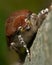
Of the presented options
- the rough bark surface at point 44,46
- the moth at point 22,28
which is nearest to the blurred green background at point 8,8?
the moth at point 22,28

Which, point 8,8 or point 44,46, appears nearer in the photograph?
point 44,46

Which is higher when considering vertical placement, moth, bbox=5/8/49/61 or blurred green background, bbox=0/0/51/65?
moth, bbox=5/8/49/61

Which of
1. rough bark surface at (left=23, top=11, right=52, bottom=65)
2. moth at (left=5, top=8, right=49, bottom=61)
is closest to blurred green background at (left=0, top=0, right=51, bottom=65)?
moth at (left=5, top=8, right=49, bottom=61)

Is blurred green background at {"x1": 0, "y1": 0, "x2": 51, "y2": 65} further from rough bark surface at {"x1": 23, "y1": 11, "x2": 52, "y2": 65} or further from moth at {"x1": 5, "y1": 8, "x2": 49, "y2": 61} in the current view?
rough bark surface at {"x1": 23, "y1": 11, "x2": 52, "y2": 65}

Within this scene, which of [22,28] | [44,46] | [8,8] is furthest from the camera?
[8,8]

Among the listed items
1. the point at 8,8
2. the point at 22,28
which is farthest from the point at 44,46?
the point at 8,8

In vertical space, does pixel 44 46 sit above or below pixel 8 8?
above

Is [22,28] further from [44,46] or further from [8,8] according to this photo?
[8,8]
